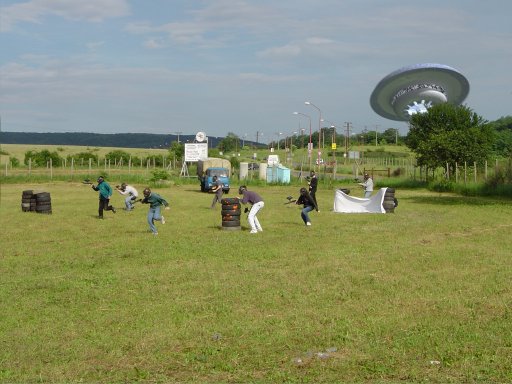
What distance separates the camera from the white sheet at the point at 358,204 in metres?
31.5

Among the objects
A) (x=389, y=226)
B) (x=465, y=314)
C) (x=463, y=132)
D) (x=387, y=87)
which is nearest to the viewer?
(x=465, y=314)

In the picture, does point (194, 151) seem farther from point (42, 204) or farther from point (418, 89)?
point (42, 204)

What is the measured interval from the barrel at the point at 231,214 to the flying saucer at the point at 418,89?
4027cm

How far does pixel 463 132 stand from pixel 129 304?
50.1m

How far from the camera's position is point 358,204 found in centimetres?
3238

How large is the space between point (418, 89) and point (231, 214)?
44.9 metres

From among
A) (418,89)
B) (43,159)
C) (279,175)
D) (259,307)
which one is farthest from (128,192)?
(43,159)

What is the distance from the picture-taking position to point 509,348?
9.23m

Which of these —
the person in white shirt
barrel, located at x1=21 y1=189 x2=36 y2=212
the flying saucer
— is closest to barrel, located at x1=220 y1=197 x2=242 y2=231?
the person in white shirt

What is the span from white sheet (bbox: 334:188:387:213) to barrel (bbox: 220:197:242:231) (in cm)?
924

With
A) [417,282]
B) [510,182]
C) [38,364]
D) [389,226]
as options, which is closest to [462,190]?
[510,182]

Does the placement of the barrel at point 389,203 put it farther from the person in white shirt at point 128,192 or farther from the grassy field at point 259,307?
the person in white shirt at point 128,192

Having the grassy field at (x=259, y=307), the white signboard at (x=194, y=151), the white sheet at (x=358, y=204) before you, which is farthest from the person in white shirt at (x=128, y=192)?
the white signboard at (x=194, y=151)

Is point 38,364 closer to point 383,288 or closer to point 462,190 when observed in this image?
point 383,288
